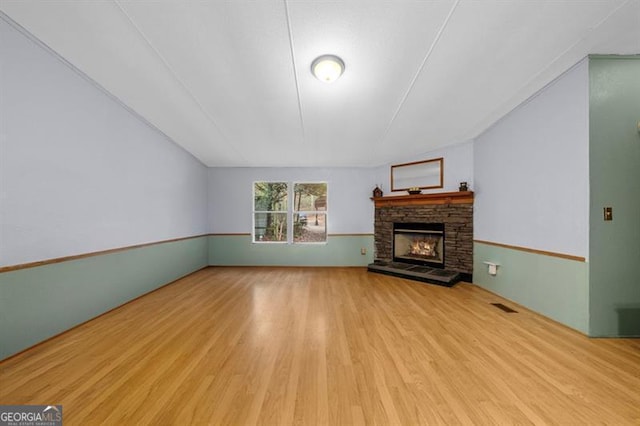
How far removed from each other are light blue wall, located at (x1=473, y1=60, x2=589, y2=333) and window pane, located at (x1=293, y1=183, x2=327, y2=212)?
3162mm

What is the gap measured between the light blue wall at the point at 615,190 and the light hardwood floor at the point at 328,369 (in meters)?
0.32

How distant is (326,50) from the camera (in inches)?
71.6

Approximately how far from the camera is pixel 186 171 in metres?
4.27

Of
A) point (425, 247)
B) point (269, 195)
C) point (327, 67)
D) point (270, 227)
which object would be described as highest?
point (327, 67)

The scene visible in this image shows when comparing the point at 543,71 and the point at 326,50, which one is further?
the point at 543,71

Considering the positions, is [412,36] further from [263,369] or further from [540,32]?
[263,369]

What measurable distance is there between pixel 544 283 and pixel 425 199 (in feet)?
7.13

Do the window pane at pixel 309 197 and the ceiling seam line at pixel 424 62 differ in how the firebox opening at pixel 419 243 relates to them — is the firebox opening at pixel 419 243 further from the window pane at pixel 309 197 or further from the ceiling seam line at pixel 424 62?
the ceiling seam line at pixel 424 62

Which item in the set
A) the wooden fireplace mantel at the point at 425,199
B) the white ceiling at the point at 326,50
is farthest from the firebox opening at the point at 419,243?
the white ceiling at the point at 326,50

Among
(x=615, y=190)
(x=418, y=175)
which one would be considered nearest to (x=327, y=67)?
(x=615, y=190)

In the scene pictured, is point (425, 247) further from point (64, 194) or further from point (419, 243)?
point (64, 194)

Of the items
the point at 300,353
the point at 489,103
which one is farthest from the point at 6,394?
the point at 489,103

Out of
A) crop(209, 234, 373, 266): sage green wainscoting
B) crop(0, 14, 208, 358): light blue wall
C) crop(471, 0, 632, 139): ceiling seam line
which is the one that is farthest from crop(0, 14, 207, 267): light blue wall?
crop(471, 0, 632, 139): ceiling seam line

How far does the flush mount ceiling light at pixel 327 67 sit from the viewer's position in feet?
6.20
